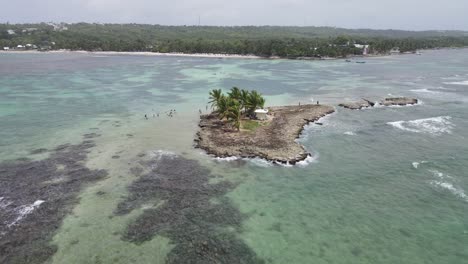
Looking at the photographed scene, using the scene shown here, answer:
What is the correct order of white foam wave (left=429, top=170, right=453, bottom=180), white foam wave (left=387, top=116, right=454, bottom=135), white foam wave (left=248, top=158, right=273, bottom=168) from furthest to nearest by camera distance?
white foam wave (left=387, top=116, right=454, bottom=135), white foam wave (left=248, top=158, right=273, bottom=168), white foam wave (left=429, top=170, right=453, bottom=180)

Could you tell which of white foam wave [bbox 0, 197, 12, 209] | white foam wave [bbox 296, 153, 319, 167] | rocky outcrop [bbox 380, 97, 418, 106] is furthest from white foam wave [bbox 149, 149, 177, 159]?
rocky outcrop [bbox 380, 97, 418, 106]

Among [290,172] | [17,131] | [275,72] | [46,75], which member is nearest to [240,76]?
[275,72]

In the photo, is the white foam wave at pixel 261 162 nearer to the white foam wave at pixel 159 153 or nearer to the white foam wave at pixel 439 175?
the white foam wave at pixel 159 153

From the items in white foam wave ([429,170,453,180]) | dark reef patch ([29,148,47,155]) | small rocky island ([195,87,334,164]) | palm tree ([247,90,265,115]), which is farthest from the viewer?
palm tree ([247,90,265,115])

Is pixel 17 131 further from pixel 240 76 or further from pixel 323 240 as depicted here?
pixel 240 76

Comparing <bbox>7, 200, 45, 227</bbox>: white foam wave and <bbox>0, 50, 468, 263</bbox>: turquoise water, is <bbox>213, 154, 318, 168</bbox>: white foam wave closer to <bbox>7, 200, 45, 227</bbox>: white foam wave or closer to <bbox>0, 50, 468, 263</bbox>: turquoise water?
<bbox>0, 50, 468, 263</bbox>: turquoise water

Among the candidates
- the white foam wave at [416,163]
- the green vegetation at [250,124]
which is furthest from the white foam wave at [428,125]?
the green vegetation at [250,124]
